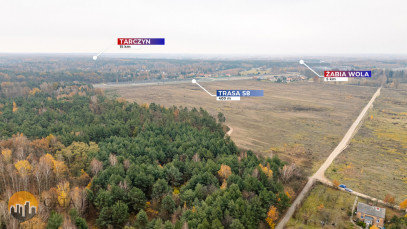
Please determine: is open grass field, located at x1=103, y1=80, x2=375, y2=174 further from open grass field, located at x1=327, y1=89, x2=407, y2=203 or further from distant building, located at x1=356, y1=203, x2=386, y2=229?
distant building, located at x1=356, y1=203, x2=386, y2=229

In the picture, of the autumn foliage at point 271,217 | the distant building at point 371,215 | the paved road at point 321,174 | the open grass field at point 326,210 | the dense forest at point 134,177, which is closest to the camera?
the dense forest at point 134,177

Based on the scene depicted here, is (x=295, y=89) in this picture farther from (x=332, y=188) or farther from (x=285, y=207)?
(x=285, y=207)

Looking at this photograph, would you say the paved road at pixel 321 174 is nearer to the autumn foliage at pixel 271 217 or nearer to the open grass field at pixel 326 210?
the open grass field at pixel 326 210

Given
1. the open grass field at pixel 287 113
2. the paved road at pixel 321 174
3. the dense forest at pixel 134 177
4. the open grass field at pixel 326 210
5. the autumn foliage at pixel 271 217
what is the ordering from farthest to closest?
the open grass field at pixel 287 113, the paved road at pixel 321 174, the open grass field at pixel 326 210, the autumn foliage at pixel 271 217, the dense forest at pixel 134 177

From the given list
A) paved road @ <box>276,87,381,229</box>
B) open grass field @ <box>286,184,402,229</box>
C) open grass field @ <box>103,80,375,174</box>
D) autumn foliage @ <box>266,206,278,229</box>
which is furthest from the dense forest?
open grass field @ <box>103,80,375,174</box>

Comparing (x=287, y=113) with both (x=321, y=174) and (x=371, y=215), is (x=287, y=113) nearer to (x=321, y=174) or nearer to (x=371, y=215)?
(x=321, y=174)

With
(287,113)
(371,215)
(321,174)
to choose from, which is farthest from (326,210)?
(287,113)

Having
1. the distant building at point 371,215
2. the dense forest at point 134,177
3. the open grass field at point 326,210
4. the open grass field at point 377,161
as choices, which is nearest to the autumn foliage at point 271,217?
the dense forest at point 134,177
